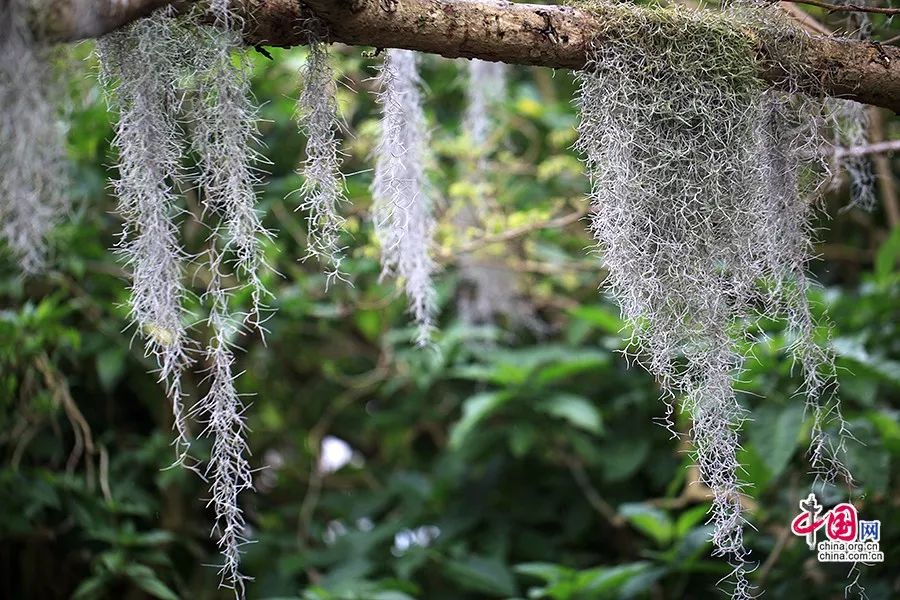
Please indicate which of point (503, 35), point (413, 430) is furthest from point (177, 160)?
point (413, 430)

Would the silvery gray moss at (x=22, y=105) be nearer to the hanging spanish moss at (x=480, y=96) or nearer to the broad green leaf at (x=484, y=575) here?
the broad green leaf at (x=484, y=575)

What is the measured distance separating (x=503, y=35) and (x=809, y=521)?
3.99ft

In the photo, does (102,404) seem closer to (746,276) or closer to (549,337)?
(549,337)

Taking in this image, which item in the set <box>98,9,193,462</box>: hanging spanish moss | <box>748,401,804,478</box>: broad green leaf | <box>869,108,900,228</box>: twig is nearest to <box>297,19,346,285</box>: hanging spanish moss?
<box>98,9,193,462</box>: hanging spanish moss

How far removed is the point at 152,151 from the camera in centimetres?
101

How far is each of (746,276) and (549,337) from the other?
177cm

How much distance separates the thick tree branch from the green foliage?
0.73 metres

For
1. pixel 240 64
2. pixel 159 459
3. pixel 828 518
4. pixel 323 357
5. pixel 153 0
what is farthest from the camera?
pixel 323 357

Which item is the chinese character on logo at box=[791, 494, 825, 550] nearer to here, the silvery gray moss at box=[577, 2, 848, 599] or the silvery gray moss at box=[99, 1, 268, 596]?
the silvery gray moss at box=[577, 2, 848, 599]

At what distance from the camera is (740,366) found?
1.09 m

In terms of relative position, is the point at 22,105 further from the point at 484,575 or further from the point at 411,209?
the point at 484,575

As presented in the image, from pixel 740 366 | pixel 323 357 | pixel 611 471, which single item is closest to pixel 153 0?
pixel 740 366

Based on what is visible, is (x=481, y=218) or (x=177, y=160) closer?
(x=177, y=160)

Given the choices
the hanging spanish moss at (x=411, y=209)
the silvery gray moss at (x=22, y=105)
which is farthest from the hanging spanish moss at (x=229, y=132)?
the hanging spanish moss at (x=411, y=209)
